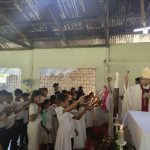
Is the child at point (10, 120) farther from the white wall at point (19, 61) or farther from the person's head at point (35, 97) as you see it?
the white wall at point (19, 61)

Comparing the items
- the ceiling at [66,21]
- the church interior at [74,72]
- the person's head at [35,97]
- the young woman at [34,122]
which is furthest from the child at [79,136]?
the ceiling at [66,21]

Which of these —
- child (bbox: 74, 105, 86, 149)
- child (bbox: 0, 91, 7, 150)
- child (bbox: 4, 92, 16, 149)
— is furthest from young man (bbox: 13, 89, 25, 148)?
child (bbox: 74, 105, 86, 149)

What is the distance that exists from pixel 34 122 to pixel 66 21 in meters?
3.65

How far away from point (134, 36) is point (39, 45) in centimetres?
357

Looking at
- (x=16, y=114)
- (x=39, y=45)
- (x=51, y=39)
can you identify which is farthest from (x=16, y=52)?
(x=16, y=114)

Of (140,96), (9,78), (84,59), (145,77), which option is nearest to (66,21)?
(84,59)

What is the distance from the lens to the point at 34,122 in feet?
18.2

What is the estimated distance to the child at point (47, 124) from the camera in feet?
18.9

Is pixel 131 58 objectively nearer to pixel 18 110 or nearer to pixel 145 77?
pixel 145 77

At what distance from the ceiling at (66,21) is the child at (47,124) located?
2603 mm

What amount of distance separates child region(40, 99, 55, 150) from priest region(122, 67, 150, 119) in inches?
63.1

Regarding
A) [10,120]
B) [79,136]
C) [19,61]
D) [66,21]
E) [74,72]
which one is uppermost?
[66,21]

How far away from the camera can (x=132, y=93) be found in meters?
5.98

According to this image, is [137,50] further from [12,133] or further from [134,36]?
[12,133]
